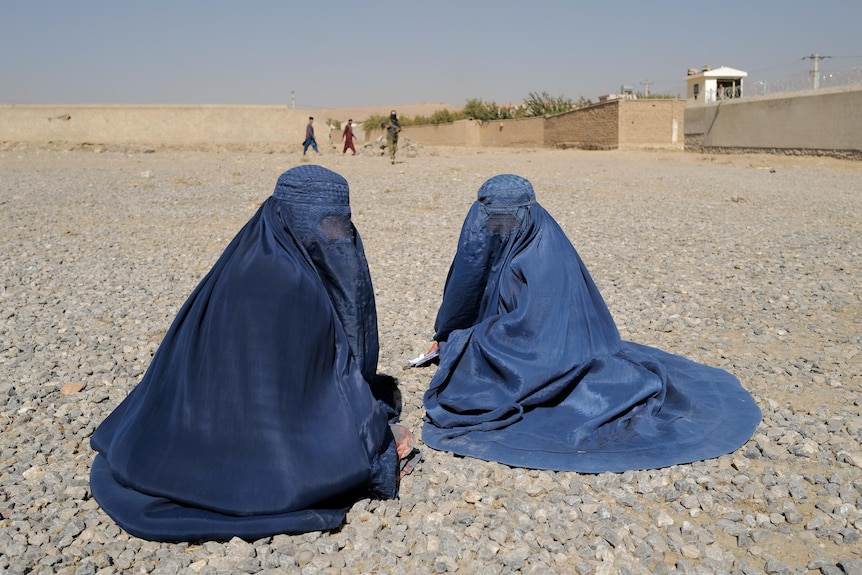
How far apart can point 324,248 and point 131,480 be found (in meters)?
1.20

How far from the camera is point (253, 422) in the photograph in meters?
2.96

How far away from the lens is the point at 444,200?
41.7 ft

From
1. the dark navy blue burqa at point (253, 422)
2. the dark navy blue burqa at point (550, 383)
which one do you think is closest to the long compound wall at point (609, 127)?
the dark navy blue burqa at point (550, 383)

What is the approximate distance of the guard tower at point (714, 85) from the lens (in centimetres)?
2631

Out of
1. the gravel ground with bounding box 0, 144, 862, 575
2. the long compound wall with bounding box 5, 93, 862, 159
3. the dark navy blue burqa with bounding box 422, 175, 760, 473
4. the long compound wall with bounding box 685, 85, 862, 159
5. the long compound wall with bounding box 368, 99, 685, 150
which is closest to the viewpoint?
the gravel ground with bounding box 0, 144, 862, 575

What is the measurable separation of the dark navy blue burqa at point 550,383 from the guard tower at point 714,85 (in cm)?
2374

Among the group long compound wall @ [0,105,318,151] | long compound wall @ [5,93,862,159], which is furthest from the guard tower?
long compound wall @ [0,105,318,151]

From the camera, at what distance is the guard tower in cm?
2631

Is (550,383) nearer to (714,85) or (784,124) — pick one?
(784,124)

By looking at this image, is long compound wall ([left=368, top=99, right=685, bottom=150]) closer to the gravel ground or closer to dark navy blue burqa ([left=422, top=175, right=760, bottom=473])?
the gravel ground

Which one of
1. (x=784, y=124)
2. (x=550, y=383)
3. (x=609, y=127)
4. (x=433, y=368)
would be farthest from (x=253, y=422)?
(x=609, y=127)

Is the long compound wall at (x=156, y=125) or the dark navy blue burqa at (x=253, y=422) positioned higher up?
the long compound wall at (x=156, y=125)

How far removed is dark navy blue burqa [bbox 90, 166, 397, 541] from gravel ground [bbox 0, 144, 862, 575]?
0.10 meters

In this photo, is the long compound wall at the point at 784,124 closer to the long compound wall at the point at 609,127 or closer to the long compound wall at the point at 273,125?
the long compound wall at the point at 273,125
